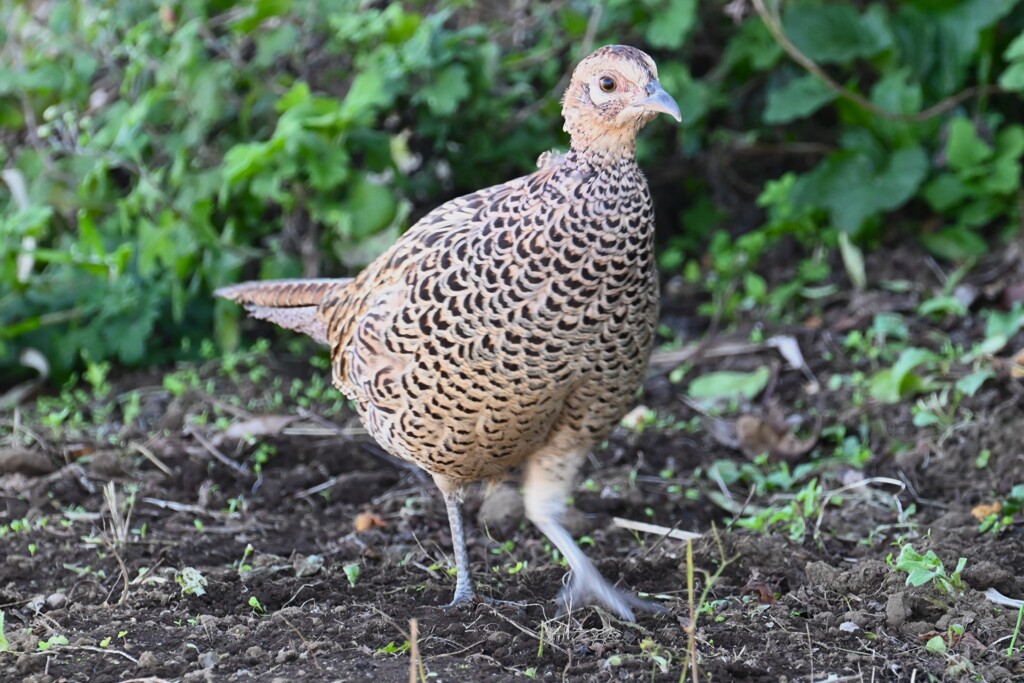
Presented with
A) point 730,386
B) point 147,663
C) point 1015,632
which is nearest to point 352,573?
point 147,663

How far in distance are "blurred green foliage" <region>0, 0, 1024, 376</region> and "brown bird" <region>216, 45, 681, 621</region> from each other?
1850 mm

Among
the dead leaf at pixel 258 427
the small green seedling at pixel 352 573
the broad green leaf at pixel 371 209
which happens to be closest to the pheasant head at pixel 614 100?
the small green seedling at pixel 352 573

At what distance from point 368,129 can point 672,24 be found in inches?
52.1

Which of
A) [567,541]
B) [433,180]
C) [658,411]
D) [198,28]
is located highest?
[198,28]

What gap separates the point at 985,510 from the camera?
3.38 metres

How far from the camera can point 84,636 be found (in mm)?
2732

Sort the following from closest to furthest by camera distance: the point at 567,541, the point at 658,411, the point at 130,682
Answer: the point at 130,682 < the point at 567,541 < the point at 658,411

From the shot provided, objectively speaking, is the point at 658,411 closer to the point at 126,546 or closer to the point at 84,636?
the point at 126,546

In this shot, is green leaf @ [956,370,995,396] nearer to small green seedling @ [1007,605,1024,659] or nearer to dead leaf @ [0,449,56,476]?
small green seedling @ [1007,605,1024,659]

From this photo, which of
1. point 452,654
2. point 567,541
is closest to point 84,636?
point 452,654

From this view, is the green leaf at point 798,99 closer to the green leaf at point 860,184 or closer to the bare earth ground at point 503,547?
the green leaf at point 860,184

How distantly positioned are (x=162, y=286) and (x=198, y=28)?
113 centimetres

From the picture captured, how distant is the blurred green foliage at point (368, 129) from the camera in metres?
4.86

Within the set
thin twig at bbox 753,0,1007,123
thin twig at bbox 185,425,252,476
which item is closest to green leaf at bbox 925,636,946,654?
thin twig at bbox 185,425,252,476
